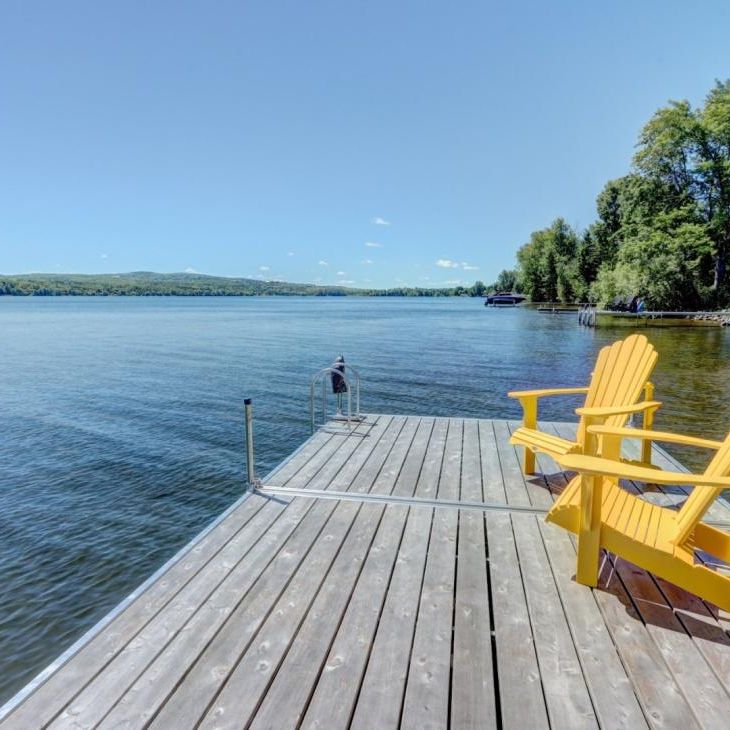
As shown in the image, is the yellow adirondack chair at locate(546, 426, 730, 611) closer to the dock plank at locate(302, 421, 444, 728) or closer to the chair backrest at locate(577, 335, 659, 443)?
the chair backrest at locate(577, 335, 659, 443)

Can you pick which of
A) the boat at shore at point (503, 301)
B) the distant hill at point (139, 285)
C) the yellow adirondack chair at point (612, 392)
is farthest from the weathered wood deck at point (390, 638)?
the distant hill at point (139, 285)

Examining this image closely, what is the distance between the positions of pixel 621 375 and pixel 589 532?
174cm

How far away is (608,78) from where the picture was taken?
1473cm

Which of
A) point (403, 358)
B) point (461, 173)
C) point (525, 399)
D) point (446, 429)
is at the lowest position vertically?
point (403, 358)

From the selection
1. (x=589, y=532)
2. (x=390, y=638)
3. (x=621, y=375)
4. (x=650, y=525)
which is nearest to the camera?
(x=390, y=638)

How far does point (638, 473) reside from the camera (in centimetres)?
205

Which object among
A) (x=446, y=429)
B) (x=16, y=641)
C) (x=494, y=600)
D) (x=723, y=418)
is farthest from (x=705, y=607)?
(x=723, y=418)

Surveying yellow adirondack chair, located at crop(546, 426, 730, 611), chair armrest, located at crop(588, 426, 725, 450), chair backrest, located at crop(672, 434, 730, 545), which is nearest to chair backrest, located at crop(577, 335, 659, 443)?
chair armrest, located at crop(588, 426, 725, 450)

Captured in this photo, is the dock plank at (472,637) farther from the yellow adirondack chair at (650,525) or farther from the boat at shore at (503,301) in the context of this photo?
the boat at shore at (503,301)

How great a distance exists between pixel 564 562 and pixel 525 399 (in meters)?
1.64

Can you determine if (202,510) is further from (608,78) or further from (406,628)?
(608,78)

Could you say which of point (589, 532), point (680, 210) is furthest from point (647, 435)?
point (680, 210)

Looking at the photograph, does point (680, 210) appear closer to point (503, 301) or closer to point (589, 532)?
point (589, 532)

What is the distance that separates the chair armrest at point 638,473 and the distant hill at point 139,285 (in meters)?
140
